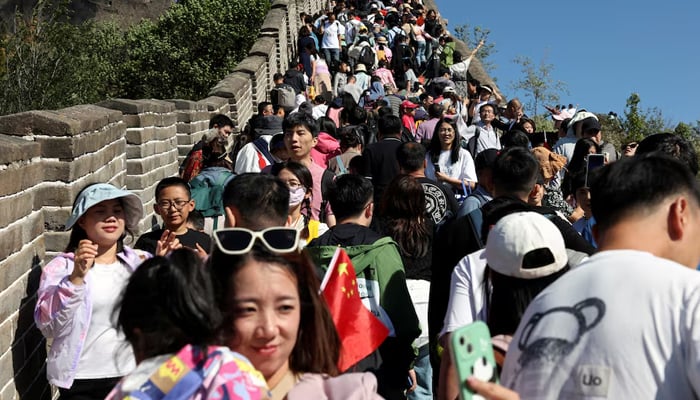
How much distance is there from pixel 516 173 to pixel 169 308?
2874 mm

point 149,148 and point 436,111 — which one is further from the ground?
point 436,111

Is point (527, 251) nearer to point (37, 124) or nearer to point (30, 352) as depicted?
point (30, 352)

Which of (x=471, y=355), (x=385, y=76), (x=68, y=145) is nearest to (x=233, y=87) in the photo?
(x=385, y=76)

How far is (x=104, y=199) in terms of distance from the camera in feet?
16.3

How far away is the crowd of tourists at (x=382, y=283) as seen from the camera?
2496 mm

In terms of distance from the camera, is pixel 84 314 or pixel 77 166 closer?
pixel 84 314

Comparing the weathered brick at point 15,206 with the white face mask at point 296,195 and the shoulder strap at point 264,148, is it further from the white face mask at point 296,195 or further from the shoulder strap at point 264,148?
the shoulder strap at point 264,148

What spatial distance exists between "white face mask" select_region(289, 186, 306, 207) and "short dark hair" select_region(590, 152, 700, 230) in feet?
11.2

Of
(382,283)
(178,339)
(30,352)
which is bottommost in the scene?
(30,352)

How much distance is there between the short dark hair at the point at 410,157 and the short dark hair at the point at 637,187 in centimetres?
453

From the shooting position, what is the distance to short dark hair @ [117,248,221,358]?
105 inches

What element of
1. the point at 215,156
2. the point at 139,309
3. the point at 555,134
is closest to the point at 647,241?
the point at 139,309

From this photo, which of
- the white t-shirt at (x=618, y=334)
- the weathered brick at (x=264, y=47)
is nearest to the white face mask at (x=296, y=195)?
the white t-shirt at (x=618, y=334)

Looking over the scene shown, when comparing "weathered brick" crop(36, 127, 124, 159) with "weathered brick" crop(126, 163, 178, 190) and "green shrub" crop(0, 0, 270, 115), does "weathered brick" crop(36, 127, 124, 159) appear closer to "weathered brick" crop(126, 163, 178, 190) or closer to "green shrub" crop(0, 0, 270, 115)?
"weathered brick" crop(126, 163, 178, 190)
